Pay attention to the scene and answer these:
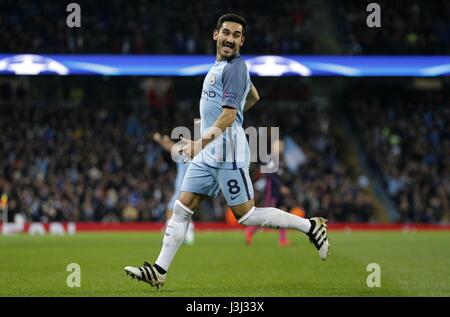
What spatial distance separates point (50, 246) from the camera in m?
18.2

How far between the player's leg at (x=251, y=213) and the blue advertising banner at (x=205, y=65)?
16.0m

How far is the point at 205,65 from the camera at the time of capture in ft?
85.9

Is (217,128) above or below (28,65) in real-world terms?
below

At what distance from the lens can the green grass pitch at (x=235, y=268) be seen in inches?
361

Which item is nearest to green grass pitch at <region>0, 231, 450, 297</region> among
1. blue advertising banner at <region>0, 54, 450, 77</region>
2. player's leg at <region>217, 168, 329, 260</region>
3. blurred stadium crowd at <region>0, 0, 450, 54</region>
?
player's leg at <region>217, 168, 329, 260</region>

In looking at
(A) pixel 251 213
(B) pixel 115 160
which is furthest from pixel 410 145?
(A) pixel 251 213

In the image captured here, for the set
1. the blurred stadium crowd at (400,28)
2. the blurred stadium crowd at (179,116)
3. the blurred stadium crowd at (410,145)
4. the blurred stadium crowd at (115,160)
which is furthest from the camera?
the blurred stadium crowd at (400,28)

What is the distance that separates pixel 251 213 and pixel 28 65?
56.3 feet

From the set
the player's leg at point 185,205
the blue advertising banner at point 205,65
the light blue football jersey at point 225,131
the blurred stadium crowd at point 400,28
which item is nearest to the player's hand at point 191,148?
the light blue football jersey at point 225,131

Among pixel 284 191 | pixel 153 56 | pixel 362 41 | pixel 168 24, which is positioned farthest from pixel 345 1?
pixel 284 191

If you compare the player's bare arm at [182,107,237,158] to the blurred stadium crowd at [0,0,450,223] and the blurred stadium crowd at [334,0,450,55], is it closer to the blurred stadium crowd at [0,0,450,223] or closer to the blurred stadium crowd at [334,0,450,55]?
the blurred stadium crowd at [0,0,450,223]

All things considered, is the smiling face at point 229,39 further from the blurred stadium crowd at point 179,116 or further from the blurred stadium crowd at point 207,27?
the blurred stadium crowd at point 207,27

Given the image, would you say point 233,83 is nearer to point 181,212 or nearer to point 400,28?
point 181,212

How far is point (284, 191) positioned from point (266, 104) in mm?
14095
